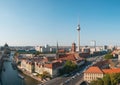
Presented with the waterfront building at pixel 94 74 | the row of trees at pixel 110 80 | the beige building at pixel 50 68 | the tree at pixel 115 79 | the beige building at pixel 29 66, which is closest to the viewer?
the row of trees at pixel 110 80

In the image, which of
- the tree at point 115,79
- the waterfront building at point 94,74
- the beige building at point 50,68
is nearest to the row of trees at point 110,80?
the tree at point 115,79

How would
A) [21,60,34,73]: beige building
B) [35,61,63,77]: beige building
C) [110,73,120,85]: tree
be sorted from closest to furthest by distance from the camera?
1. [110,73,120,85]: tree
2. [35,61,63,77]: beige building
3. [21,60,34,73]: beige building

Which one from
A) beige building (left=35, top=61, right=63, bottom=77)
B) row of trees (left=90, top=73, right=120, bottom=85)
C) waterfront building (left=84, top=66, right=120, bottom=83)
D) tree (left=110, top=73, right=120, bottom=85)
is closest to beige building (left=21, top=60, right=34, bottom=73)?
beige building (left=35, top=61, right=63, bottom=77)

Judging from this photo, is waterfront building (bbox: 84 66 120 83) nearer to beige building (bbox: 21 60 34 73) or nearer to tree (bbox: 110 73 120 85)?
tree (bbox: 110 73 120 85)

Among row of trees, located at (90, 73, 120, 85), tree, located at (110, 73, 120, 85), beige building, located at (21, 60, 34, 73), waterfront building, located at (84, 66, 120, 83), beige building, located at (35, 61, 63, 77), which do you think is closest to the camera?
row of trees, located at (90, 73, 120, 85)

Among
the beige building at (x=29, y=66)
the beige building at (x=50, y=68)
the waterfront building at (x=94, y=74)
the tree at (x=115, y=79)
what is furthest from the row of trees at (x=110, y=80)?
the beige building at (x=29, y=66)

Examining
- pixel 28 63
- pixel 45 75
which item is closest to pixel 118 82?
pixel 45 75

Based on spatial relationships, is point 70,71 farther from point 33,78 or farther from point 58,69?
point 33,78

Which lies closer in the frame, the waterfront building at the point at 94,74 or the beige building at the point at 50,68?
the waterfront building at the point at 94,74

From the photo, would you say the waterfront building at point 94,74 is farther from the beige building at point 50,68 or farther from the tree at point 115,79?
the beige building at point 50,68

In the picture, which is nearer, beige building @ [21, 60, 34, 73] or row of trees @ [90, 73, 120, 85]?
row of trees @ [90, 73, 120, 85]

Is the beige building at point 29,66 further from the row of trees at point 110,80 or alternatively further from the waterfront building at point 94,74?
the row of trees at point 110,80

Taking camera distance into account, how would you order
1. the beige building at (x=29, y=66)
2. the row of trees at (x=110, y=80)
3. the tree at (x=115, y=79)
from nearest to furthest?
the row of trees at (x=110, y=80) < the tree at (x=115, y=79) < the beige building at (x=29, y=66)
